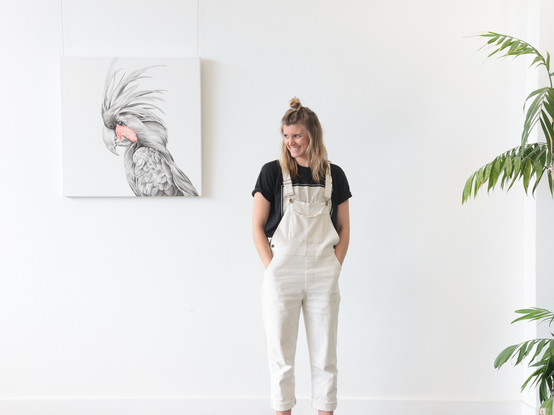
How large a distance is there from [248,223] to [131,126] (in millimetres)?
774

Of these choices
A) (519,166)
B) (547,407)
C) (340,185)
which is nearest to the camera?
(547,407)

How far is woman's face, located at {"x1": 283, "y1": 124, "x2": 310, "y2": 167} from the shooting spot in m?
1.69

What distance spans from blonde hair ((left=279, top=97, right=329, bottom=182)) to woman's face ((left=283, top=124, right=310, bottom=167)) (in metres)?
0.01

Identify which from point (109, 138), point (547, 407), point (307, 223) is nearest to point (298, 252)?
point (307, 223)

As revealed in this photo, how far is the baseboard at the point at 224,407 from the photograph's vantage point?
2197 mm

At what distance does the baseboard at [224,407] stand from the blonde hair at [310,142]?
49.4 inches

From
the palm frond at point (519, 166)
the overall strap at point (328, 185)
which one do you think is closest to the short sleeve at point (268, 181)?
the overall strap at point (328, 185)

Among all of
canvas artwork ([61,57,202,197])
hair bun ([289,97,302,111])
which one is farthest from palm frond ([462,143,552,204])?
canvas artwork ([61,57,202,197])

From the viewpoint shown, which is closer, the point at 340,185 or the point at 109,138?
the point at 340,185

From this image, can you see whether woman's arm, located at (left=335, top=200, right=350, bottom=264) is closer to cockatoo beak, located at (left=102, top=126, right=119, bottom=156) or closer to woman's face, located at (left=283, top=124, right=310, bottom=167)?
woman's face, located at (left=283, top=124, right=310, bottom=167)

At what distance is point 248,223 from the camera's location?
7.19 ft

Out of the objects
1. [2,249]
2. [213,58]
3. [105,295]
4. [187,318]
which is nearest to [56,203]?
[2,249]

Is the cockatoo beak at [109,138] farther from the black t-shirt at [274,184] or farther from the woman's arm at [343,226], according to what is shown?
the woman's arm at [343,226]

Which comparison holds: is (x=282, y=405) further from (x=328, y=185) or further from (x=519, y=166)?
(x=519, y=166)
